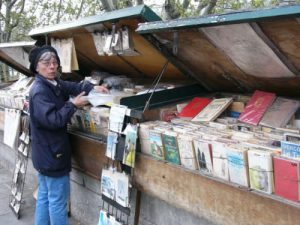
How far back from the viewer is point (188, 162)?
2568mm

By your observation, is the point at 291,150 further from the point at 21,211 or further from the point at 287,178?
the point at 21,211

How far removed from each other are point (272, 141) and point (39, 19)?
11738 mm

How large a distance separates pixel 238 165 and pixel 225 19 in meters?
0.84

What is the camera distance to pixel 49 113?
3164 mm

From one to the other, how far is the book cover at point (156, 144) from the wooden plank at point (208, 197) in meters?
A: 0.05

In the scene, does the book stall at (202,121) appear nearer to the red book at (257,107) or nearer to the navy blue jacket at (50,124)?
the red book at (257,107)

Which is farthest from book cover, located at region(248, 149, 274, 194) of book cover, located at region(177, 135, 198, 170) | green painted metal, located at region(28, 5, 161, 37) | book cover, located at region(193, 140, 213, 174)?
green painted metal, located at region(28, 5, 161, 37)

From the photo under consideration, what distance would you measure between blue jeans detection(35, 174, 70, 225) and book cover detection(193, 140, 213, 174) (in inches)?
61.3

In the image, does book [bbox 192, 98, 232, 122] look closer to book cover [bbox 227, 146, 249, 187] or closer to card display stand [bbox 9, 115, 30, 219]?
book cover [bbox 227, 146, 249, 187]

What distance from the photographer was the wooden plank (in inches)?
Answer: 80.7

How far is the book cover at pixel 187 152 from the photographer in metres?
2.53

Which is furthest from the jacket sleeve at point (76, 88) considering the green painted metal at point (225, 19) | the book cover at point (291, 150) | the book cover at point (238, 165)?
the book cover at point (291, 150)

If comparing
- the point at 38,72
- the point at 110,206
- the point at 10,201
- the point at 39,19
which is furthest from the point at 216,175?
the point at 39,19

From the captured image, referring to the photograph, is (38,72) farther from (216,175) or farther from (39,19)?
(39,19)
